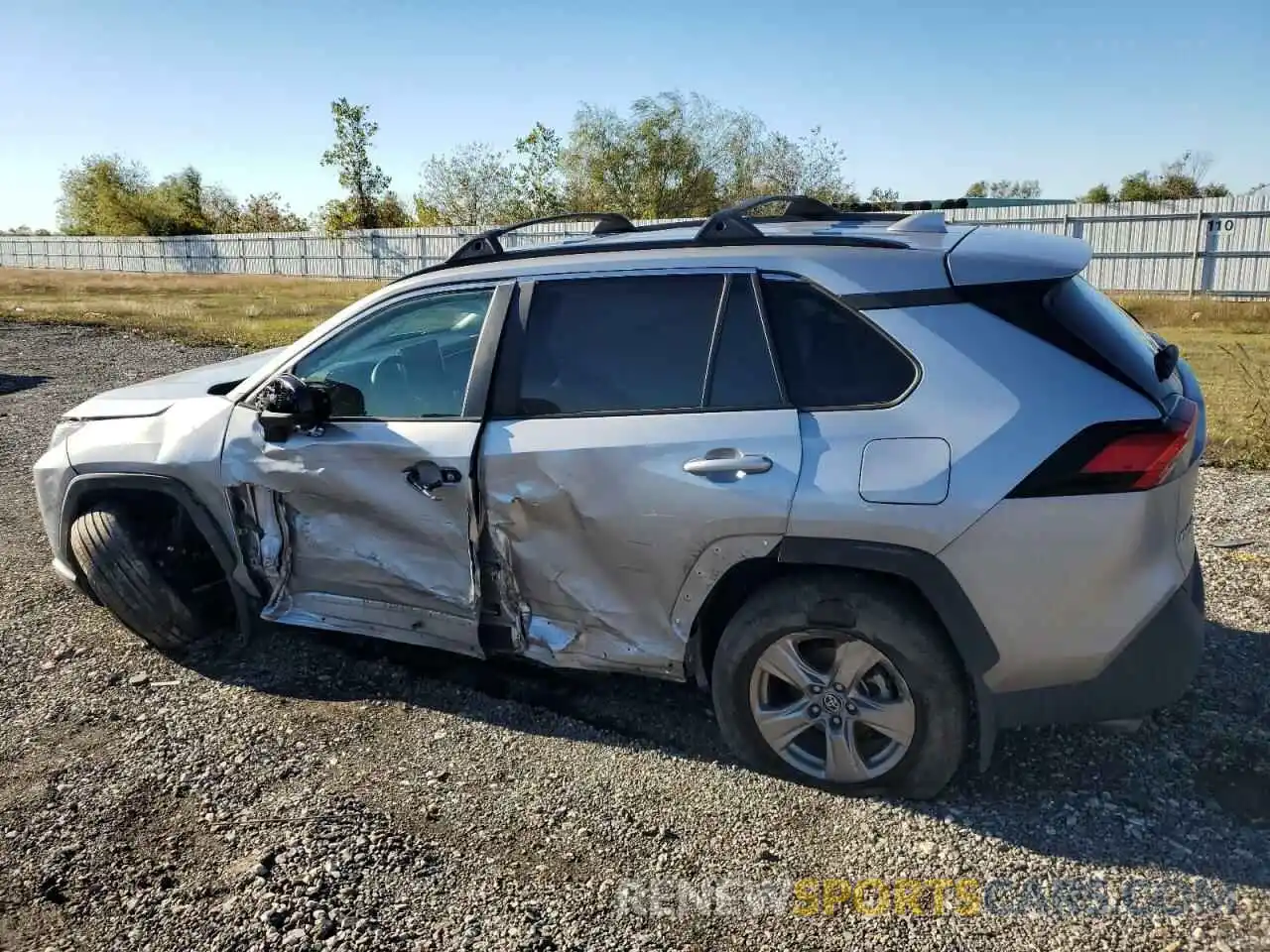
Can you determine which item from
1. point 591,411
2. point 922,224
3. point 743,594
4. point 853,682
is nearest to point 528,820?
point 743,594

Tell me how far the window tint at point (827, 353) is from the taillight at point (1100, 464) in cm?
47

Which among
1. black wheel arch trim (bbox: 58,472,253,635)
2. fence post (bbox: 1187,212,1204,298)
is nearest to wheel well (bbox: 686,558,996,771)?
black wheel arch trim (bbox: 58,472,253,635)

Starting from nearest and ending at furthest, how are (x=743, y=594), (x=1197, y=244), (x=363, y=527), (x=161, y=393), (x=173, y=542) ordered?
(x=743, y=594), (x=363, y=527), (x=173, y=542), (x=161, y=393), (x=1197, y=244)

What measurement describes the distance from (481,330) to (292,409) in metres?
0.80

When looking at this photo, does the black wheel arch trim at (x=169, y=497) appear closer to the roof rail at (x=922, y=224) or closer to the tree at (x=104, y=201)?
the roof rail at (x=922, y=224)

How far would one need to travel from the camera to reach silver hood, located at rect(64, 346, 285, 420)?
13.6 ft

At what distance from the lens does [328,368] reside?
3.81 m

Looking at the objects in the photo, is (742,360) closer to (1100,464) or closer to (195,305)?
(1100,464)

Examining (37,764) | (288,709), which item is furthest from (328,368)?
(37,764)

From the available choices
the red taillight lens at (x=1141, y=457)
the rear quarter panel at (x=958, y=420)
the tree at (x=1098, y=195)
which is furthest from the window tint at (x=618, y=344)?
the tree at (x=1098, y=195)

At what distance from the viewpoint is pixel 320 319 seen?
20.2 metres

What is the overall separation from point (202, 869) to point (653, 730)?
1581 millimetres

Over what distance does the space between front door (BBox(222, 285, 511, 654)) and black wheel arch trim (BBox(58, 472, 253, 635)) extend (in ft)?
0.47

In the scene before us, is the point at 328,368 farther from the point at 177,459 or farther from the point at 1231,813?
the point at 1231,813
